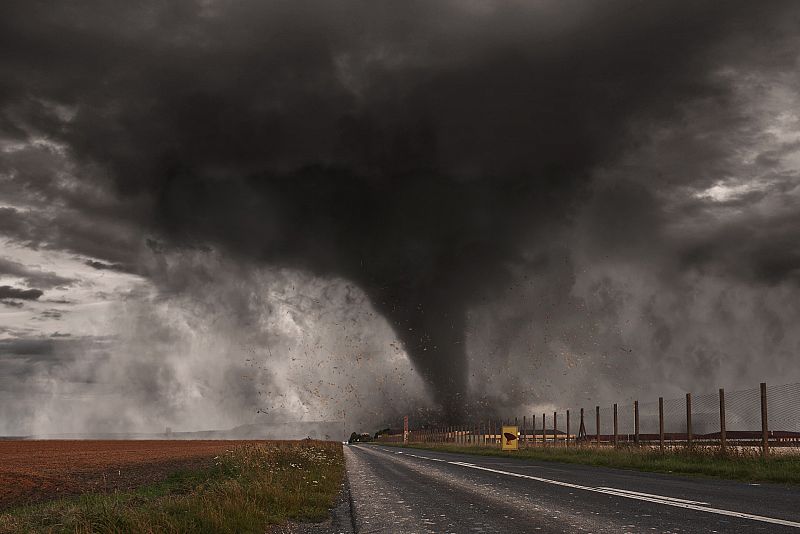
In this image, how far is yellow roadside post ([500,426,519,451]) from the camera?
40.0 metres

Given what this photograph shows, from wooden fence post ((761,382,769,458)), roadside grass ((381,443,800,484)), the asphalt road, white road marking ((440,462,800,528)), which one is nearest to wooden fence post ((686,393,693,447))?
roadside grass ((381,443,800,484))

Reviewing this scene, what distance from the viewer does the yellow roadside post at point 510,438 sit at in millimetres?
40031

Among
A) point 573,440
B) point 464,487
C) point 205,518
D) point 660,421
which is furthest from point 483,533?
point 573,440

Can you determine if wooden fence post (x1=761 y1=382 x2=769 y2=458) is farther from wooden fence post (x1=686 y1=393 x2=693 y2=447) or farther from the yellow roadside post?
the yellow roadside post

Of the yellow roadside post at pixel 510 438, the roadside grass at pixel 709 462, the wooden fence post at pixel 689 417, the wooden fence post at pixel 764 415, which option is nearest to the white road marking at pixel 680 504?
the roadside grass at pixel 709 462

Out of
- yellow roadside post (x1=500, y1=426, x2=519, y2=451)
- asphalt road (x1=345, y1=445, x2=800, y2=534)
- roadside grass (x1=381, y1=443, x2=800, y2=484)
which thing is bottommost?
yellow roadside post (x1=500, y1=426, x2=519, y2=451)

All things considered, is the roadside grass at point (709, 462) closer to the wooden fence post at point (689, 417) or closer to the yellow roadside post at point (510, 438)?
the wooden fence post at point (689, 417)

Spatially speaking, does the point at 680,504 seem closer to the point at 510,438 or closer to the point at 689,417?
the point at 689,417

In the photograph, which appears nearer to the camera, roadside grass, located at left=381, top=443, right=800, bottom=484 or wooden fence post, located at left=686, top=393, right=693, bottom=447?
roadside grass, located at left=381, top=443, right=800, bottom=484

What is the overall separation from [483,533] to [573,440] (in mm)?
35176

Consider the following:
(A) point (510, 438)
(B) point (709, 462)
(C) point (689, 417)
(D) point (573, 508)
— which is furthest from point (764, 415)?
(A) point (510, 438)

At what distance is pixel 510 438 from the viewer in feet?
133

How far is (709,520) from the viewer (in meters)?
7.55

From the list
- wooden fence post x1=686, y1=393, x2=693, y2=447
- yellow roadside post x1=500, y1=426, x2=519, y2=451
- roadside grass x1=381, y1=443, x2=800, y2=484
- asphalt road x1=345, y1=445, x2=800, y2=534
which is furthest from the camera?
yellow roadside post x1=500, y1=426, x2=519, y2=451
